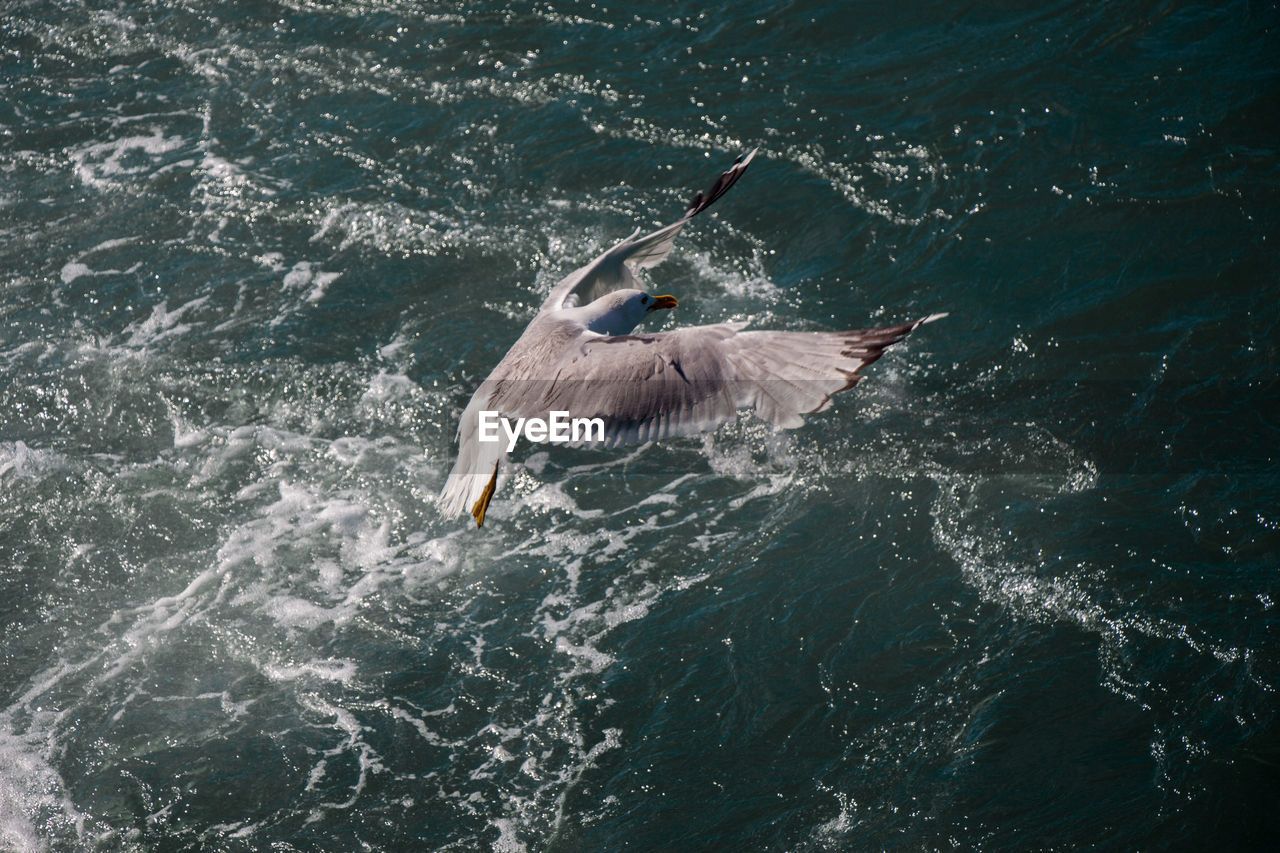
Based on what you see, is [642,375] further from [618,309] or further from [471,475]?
[471,475]

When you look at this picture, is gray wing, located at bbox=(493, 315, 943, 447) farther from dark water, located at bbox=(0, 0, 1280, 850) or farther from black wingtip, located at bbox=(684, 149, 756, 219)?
dark water, located at bbox=(0, 0, 1280, 850)

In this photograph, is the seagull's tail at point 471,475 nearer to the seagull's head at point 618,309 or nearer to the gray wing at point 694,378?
the gray wing at point 694,378

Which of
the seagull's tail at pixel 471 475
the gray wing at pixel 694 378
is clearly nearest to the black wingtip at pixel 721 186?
the gray wing at pixel 694 378

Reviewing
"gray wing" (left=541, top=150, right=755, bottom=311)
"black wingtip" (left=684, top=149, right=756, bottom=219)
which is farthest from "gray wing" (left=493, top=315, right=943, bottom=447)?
"black wingtip" (left=684, top=149, right=756, bottom=219)

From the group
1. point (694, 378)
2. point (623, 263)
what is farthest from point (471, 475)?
point (623, 263)

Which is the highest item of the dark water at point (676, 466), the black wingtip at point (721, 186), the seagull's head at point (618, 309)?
the black wingtip at point (721, 186)

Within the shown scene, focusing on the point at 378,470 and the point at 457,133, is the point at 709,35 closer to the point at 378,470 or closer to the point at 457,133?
the point at 457,133
